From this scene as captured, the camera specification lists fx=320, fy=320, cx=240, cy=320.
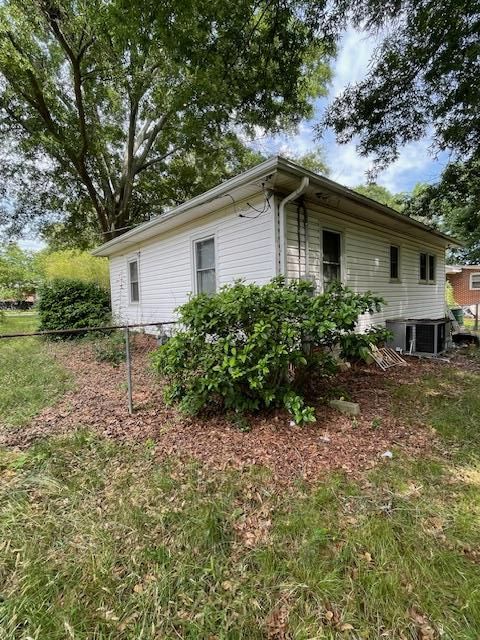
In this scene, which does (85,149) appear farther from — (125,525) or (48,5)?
(125,525)

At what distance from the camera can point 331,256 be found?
612 cm

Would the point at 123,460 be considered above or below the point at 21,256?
below

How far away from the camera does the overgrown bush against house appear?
9.91 feet

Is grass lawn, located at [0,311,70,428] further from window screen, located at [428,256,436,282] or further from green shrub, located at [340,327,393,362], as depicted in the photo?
window screen, located at [428,256,436,282]

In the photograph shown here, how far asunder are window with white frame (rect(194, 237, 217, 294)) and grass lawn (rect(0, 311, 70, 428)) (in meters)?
3.04

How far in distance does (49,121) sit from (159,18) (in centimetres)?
849

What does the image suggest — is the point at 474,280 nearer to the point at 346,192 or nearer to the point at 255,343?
the point at 346,192

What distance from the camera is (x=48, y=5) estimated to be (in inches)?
290

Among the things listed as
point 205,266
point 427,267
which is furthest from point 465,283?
point 205,266

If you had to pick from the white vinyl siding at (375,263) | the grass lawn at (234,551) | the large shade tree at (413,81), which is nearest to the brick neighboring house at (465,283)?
the white vinyl siding at (375,263)

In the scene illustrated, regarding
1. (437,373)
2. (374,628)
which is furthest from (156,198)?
(374,628)

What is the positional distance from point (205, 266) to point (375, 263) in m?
3.80

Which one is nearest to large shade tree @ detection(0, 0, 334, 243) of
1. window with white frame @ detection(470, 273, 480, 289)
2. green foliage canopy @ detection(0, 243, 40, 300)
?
green foliage canopy @ detection(0, 243, 40, 300)

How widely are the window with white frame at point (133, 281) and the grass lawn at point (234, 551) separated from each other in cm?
716
